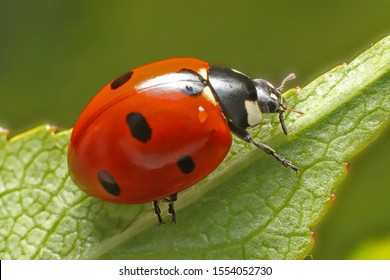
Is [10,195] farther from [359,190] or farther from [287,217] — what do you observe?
[359,190]

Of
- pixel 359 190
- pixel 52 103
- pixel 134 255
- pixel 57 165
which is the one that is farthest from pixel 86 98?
pixel 359 190

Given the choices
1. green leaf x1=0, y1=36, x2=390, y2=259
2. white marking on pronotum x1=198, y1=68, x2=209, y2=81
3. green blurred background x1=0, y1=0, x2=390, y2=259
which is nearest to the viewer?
green leaf x1=0, y1=36, x2=390, y2=259

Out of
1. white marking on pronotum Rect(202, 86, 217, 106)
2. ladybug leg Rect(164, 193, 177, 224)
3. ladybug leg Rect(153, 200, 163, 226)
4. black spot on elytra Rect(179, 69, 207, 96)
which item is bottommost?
ladybug leg Rect(153, 200, 163, 226)

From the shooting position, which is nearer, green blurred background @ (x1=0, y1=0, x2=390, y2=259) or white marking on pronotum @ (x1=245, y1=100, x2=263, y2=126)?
white marking on pronotum @ (x1=245, y1=100, x2=263, y2=126)

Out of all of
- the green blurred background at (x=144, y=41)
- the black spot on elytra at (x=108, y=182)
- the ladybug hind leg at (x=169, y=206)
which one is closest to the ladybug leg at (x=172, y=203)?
the ladybug hind leg at (x=169, y=206)

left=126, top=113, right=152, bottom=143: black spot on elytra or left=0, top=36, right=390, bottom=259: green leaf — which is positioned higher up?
left=126, top=113, right=152, bottom=143: black spot on elytra

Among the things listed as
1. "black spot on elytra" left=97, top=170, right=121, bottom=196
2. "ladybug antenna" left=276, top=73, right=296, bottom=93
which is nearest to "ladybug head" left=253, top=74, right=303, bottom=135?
"ladybug antenna" left=276, top=73, right=296, bottom=93

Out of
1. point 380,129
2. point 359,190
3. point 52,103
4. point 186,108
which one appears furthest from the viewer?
point 52,103

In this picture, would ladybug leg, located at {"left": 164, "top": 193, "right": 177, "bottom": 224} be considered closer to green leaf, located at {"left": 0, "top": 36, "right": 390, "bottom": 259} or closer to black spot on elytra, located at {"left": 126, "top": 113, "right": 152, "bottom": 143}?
green leaf, located at {"left": 0, "top": 36, "right": 390, "bottom": 259}
